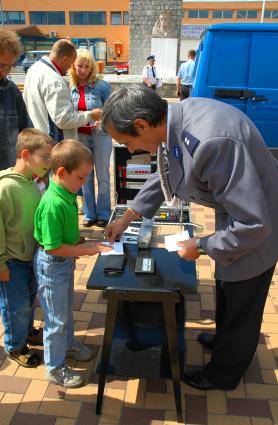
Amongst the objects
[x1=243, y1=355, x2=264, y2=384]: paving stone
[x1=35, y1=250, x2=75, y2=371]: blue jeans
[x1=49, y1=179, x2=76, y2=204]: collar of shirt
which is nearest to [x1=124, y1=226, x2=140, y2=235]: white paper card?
[x1=35, y1=250, x2=75, y2=371]: blue jeans

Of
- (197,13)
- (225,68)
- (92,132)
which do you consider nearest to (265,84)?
(225,68)

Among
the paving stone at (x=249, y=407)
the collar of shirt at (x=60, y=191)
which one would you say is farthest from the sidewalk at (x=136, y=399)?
the collar of shirt at (x=60, y=191)

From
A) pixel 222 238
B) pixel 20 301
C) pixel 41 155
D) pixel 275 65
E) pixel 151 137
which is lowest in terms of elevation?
pixel 20 301

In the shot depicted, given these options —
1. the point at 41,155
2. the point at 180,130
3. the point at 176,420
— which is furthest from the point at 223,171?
the point at 176,420

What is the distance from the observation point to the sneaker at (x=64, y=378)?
2072 millimetres

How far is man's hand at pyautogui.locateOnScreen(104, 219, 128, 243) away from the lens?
6.59ft

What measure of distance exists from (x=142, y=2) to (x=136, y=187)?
1781cm

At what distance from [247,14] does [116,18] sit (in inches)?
696

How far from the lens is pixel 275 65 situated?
443 centimetres

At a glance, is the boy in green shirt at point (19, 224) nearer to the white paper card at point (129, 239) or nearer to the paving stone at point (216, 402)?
the white paper card at point (129, 239)

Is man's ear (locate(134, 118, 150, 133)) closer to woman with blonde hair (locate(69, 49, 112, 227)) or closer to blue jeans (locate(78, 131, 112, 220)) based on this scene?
woman with blonde hair (locate(69, 49, 112, 227))

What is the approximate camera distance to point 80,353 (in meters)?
2.30

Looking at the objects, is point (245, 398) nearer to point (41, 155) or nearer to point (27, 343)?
A: point (27, 343)

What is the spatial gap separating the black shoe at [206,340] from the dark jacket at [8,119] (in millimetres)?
1723
